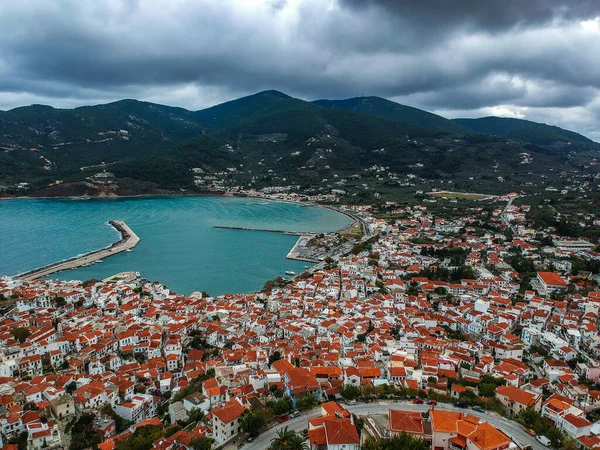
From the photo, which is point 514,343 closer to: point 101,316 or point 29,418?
point 29,418

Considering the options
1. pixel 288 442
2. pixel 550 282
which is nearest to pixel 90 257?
pixel 288 442

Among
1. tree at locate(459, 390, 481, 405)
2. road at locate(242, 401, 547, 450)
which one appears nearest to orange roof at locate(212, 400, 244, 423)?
road at locate(242, 401, 547, 450)

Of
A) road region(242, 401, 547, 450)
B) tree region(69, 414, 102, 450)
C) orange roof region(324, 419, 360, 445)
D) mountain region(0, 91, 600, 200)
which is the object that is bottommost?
tree region(69, 414, 102, 450)

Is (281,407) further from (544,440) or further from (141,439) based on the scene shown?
(544,440)

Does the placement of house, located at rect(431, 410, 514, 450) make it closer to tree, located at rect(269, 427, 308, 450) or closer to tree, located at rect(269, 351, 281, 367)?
tree, located at rect(269, 427, 308, 450)

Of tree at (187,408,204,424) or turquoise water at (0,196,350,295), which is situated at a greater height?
tree at (187,408,204,424)

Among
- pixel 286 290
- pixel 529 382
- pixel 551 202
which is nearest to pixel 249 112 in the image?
pixel 551 202
